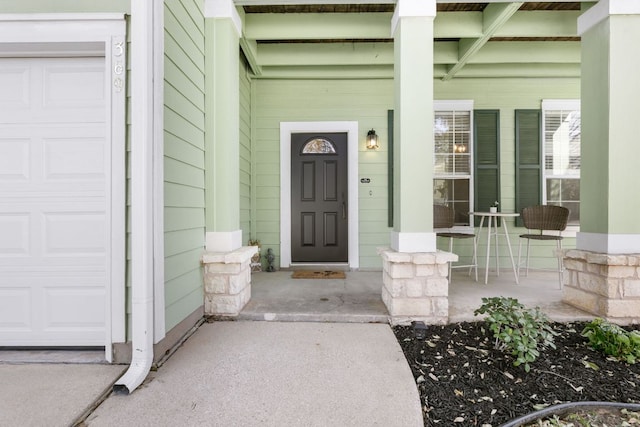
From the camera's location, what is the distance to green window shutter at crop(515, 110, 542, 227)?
A: 4.44m

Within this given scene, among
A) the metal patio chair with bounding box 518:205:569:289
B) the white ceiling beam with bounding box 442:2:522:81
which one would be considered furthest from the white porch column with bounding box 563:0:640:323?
the metal patio chair with bounding box 518:205:569:289

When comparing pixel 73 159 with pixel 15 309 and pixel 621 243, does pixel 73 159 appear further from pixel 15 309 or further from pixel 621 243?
pixel 621 243

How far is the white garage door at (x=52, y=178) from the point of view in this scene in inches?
79.5

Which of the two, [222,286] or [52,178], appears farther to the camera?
[222,286]

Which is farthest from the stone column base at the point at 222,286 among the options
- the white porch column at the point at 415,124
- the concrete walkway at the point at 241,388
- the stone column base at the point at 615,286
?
the stone column base at the point at 615,286

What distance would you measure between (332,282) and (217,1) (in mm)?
2973

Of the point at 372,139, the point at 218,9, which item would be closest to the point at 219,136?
the point at 218,9

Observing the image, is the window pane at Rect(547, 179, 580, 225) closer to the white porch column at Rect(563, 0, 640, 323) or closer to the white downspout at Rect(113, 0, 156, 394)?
the white porch column at Rect(563, 0, 640, 323)

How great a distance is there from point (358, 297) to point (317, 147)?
2335 millimetres

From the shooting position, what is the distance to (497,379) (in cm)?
178

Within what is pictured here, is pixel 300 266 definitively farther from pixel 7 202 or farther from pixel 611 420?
pixel 611 420

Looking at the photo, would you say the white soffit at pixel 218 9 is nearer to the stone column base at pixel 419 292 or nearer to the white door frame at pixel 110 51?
the white door frame at pixel 110 51

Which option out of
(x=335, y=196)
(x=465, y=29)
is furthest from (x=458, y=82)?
(x=335, y=196)

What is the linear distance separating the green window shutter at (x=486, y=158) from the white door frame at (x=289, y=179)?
1698mm
